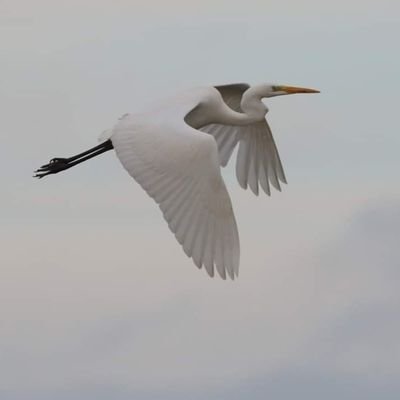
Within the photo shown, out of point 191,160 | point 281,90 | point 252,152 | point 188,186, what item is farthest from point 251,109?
point 188,186

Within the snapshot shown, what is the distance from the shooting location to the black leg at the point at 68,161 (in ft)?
55.3

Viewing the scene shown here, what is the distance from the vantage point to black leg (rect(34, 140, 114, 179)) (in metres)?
16.9

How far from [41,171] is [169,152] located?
3.44m

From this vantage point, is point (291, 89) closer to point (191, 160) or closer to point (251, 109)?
point (251, 109)

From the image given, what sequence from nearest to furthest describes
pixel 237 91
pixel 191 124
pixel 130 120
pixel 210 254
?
1. pixel 210 254
2. pixel 130 120
3. pixel 191 124
4. pixel 237 91

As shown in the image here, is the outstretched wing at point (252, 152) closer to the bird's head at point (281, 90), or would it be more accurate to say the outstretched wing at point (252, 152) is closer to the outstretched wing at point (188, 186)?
the bird's head at point (281, 90)

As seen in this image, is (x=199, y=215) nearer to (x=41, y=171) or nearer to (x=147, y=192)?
(x=147, y=192)

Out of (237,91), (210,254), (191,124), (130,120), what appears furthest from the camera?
(237,91)

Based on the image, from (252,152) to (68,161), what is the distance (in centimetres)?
208

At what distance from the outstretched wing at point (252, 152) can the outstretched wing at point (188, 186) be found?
2.92 metres

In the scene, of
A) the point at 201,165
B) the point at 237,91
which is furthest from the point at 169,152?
the point at 237,91

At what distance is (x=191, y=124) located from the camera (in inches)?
654

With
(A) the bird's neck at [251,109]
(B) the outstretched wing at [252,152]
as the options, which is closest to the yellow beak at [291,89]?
(A) the bird's neck at [251,109]

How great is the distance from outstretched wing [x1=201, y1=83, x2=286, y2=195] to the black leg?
5.01ft
